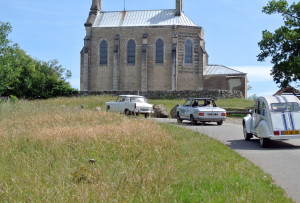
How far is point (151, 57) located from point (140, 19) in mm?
6070

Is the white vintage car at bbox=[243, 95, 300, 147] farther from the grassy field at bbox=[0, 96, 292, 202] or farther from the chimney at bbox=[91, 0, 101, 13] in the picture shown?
the chimney at bbox=[91, 0, 101, 13]

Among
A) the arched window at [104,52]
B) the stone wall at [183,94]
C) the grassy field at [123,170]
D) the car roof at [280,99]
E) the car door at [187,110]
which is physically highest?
the arched window at [104,52]

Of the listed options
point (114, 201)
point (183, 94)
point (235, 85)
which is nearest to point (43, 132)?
point (114, 201)

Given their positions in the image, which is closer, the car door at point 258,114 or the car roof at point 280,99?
the car roof at point 280,99

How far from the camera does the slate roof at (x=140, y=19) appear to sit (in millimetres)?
50938

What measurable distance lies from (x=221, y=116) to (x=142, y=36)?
1253 inches

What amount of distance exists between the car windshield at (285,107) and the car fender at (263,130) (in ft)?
1.88

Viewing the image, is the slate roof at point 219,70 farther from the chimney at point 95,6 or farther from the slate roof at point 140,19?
the chimney at point 95,6

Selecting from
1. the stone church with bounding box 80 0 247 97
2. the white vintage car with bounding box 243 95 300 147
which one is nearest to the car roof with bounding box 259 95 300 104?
the white vintage car with bounding box 243 95 300 147

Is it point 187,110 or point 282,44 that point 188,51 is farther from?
point 187,110

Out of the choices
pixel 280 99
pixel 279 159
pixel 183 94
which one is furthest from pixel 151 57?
pixel 279 159

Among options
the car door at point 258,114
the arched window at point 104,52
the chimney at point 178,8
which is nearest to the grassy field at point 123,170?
the car door at point 258,114

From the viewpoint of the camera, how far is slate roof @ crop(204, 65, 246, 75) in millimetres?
49000

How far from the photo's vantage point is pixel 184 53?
50188 mm
